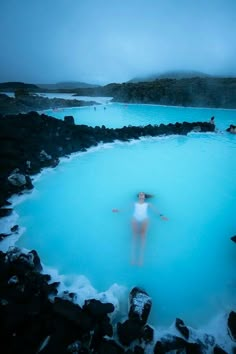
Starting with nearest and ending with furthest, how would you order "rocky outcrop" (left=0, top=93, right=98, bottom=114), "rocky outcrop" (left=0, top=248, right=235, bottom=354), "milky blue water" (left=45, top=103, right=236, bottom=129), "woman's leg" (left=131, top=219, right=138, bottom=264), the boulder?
"rocky outcrop" (left=0, top=248, right=235, bottom=354)
the boulder
"woman's leg" (left=131, top=219, right=138, bottom=264)
"milky blue water" (left=45, top=103, right=236, bottom=129)
"rocky outcrop" (left=0, top=93, right=98, bottom=114)

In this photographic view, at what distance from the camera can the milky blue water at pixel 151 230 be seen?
3166 millimetres

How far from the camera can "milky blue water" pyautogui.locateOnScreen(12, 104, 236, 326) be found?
317 cm

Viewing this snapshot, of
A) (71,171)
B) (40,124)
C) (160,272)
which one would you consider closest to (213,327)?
(160,272)

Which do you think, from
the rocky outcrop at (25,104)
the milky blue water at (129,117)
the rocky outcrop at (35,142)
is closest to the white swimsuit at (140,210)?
the rocky outcrop at (35,142)

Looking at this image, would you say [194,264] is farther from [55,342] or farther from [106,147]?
[106,147]

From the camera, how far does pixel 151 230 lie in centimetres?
442

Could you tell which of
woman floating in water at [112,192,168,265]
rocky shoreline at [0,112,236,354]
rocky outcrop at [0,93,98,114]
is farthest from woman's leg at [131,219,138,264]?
rocky outcrop at [0,93,98,114]

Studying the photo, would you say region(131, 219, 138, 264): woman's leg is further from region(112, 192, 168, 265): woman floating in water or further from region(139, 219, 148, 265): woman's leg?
region(139, 219, 148, 265): woman's leg

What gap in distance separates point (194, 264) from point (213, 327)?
1056mm

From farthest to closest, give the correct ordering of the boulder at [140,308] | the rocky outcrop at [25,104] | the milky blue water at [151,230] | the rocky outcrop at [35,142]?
the rocky outcrop at [25,104], the rocky outcrop at [35,142], the milky blue water at [151,230], the boulder at [140,308]

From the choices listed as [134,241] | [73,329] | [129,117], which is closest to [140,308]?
[73,329]

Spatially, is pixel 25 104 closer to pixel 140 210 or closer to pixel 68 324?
pixel 140 210

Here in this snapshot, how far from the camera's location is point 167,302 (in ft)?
9.75

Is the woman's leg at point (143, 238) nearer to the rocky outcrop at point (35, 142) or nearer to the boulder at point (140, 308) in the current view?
the boulder at point (140, 308)
